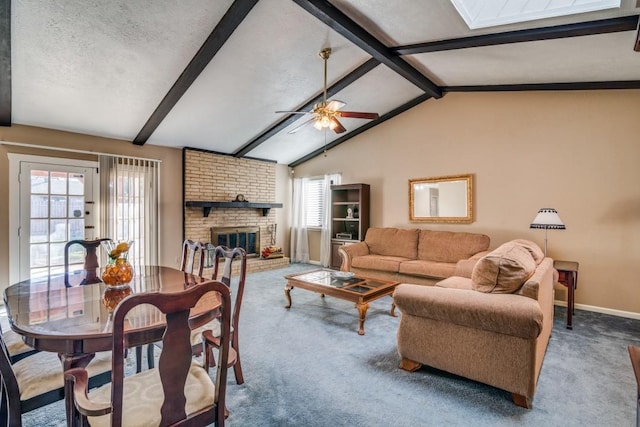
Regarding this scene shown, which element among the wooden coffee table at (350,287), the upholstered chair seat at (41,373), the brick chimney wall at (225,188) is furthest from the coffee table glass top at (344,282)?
the brick chimney wall at (225,188)

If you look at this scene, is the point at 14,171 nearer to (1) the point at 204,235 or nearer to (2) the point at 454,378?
(1) the point at 204,235

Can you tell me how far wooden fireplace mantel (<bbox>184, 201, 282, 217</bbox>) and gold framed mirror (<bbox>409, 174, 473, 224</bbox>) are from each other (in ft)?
9.85

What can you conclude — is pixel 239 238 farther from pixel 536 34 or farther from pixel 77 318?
pixel 536 34

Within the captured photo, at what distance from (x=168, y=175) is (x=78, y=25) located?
2940 mm

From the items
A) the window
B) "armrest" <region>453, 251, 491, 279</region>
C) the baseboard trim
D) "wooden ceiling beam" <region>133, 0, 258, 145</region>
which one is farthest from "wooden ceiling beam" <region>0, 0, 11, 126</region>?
the baseboard trim

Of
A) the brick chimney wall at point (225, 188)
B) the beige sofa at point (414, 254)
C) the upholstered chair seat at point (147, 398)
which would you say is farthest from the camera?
the brick chimney wall at point (225, 188)

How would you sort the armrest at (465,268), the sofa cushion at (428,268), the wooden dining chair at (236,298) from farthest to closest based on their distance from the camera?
the sofa cushion at (428,268)
the armrest at (465,268)
the wooden dining chair at (236,298)

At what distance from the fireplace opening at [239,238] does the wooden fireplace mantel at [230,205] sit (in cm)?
41

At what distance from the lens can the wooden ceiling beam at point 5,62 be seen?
2.50 m

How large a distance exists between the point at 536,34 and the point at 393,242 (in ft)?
10.9

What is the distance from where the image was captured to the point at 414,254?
4.98 m

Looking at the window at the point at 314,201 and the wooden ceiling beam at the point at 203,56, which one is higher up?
the wooden ceiling beam at the point at 203,56

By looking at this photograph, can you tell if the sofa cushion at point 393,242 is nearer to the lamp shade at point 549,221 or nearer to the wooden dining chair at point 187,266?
the lamp shade at point 549,221

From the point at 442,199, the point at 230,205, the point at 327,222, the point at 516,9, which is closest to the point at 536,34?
the point at 516,9
